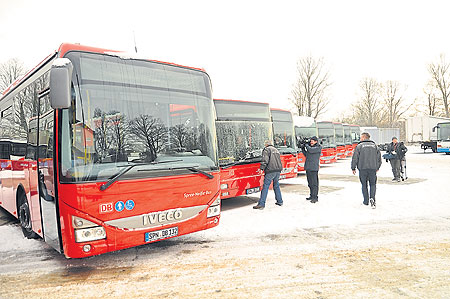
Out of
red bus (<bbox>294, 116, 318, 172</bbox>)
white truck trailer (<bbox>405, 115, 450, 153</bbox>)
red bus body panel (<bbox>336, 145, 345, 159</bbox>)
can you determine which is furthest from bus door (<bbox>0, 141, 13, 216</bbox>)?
→ white truck trailer (<bbox>405, 115, 450, 153</bbox>)

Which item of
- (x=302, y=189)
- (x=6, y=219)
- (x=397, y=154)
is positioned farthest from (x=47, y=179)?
(x=397, y=154)

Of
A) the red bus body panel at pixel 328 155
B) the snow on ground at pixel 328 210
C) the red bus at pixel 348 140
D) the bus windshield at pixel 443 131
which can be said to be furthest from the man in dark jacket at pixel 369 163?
the bus windshield at pixel 443 131

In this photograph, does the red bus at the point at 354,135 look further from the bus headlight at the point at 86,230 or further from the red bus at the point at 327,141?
the bus headlight at the point at 86,230

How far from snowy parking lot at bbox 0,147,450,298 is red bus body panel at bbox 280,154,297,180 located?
342 centimetres

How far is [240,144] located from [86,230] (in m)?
5.56

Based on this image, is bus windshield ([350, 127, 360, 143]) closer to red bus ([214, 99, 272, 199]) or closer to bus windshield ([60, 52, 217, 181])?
red bus ([214, 99, 272, 199])

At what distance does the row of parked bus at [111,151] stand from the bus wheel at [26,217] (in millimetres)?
20

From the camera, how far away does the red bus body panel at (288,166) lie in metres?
11.4

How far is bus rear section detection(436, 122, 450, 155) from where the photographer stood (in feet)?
96.9

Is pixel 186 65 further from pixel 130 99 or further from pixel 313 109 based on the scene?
pixel 313 109

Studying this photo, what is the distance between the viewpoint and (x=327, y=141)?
70.8ft

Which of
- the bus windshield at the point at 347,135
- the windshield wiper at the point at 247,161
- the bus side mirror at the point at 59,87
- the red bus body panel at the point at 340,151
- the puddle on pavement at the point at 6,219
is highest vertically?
the bus side mirror at the point at 59,87

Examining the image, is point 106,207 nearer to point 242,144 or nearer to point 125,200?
point 125,200

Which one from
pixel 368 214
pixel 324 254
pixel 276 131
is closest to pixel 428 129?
pixel 276 131
